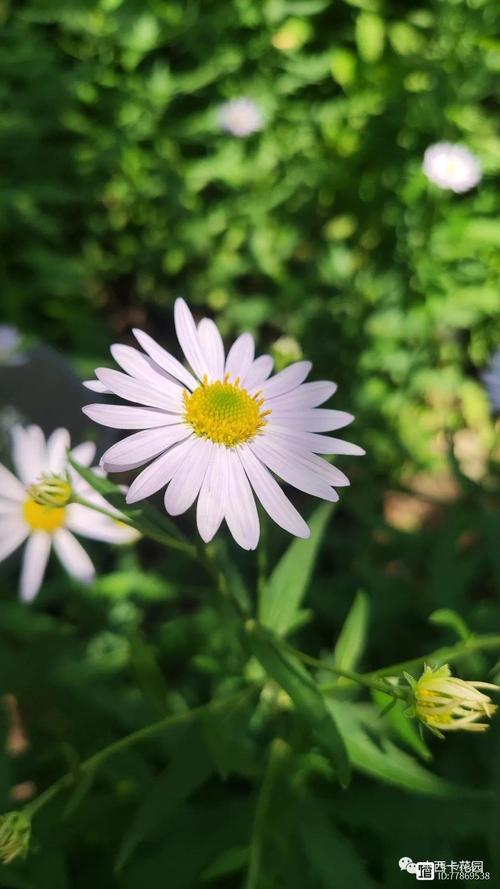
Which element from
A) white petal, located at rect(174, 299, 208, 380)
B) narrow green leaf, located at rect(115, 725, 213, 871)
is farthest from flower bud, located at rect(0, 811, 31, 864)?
white petal, located at rect(174, 299, 208, 380)

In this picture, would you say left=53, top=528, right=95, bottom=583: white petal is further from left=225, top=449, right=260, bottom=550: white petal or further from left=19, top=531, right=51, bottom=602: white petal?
left=225, top=449, right=260, bottom=550: white petal

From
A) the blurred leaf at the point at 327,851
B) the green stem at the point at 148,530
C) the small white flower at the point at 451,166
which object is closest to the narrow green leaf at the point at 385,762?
the blurred leaf at the point at 327,851

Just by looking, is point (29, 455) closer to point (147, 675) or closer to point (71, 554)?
point (71, 554)

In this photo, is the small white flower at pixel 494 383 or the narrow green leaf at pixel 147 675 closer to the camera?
the narrow green leaf at pixel 147 675

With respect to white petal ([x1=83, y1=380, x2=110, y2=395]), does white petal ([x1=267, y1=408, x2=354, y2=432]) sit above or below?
above

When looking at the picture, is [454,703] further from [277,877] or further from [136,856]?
[136,856]

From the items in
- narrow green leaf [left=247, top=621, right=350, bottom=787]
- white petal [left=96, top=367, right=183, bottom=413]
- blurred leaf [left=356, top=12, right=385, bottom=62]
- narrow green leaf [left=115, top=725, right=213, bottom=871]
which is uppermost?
blurred leaf [left=356, top=12, right=385, bottom=62]

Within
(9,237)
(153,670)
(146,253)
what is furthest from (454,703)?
(146,253)

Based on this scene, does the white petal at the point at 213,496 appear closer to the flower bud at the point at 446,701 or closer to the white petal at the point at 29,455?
the flower bud at the point at 446,701
